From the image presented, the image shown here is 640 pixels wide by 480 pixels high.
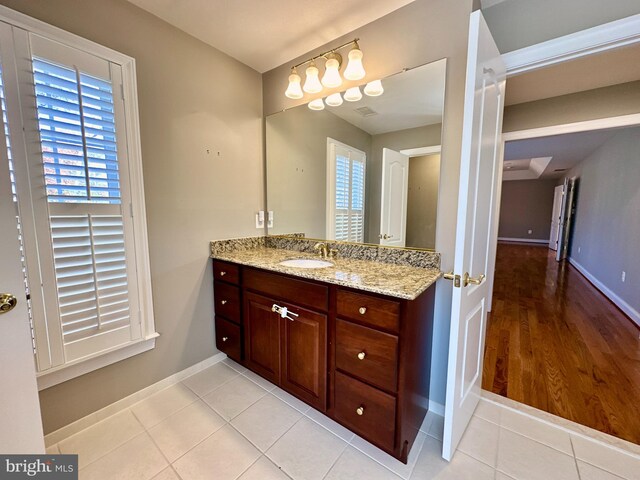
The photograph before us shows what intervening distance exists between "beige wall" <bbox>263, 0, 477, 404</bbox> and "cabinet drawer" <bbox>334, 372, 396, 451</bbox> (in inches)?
19.9

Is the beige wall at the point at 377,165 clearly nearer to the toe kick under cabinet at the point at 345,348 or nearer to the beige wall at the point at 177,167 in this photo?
the toe kick under cabinet at the point at 345,348

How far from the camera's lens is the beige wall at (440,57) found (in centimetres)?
137

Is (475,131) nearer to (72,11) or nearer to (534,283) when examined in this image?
(72,11)

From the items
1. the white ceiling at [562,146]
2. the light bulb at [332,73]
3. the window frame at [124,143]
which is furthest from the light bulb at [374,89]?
the white ceiling at [562,146]

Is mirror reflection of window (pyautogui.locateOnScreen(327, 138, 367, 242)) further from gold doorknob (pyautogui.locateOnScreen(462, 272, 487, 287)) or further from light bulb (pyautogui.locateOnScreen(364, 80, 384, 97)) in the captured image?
gold doorknob (pyautogui.locateOnScreen(462, 272, 487, 287))

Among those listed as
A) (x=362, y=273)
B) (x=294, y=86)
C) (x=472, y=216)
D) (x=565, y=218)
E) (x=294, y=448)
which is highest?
(x=294, y=86)

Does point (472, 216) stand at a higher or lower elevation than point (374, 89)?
lower

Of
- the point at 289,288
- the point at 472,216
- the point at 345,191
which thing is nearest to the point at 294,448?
the point at 289,288

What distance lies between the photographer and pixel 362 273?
1.44 meters

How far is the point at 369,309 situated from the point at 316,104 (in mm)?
1505

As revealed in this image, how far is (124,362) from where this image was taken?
5.21 feet

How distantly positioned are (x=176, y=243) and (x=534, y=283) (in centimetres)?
520

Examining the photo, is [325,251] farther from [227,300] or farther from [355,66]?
[355,66]

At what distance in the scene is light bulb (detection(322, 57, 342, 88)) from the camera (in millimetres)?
1650
